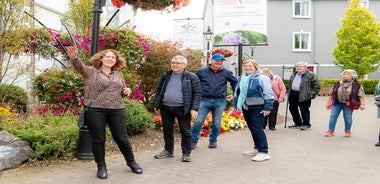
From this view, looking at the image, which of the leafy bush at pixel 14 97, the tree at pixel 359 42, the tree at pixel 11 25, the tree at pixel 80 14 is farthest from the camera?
the tree at pixel 359 42

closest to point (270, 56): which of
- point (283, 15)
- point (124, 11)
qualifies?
point (283, 15)

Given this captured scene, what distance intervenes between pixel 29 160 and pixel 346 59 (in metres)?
29.4

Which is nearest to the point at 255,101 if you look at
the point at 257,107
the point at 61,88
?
the point at 257,107

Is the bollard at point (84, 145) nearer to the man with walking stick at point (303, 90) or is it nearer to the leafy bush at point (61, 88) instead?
the leafy bush at point (61, 88)

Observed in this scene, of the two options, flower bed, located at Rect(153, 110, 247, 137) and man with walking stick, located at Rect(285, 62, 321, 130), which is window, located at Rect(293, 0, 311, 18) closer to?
man with walking stick, located at Rect(285, 62, 321, 130)

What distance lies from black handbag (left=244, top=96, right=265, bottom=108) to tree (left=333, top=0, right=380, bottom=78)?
88.9 ft

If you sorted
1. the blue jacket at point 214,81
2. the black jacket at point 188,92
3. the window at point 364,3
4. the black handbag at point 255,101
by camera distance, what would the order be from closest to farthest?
the black jacket at point 188,92 < the black handbag at point 255,101 < the blue jacket at point 214,81 < the window at point 364,3

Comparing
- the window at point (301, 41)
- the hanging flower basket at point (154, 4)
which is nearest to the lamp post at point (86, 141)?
the hanging flower basket at point (154, 4)

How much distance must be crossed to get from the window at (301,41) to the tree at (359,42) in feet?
12.3

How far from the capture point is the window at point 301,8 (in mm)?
35600

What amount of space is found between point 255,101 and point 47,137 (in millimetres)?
3270

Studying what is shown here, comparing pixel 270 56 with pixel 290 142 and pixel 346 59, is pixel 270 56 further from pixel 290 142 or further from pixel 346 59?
pixel 290 142

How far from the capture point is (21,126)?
6.80 m

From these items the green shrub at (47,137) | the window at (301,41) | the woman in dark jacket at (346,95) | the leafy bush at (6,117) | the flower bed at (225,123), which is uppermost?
the window at (301,41)
